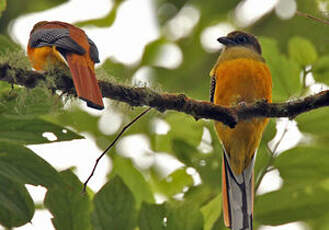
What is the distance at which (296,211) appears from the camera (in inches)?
114

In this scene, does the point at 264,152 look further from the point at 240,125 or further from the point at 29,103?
the point at 29,103

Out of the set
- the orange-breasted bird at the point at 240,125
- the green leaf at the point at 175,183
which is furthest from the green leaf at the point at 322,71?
the green leaf at the point at 175,183

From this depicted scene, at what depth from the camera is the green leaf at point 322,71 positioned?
124 inches

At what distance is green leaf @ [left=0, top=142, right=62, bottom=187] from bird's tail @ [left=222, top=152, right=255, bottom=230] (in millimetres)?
929

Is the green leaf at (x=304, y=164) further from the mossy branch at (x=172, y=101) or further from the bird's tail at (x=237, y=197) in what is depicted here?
the mossy branch at (x=172, y=101)

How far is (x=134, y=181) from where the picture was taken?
9.96ft

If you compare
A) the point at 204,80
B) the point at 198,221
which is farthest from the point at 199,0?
the point at 198,221

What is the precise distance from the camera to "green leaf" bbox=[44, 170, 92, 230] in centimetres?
246

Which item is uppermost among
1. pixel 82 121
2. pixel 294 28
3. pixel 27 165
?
pixel 294 28

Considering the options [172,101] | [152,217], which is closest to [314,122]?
[172,101]

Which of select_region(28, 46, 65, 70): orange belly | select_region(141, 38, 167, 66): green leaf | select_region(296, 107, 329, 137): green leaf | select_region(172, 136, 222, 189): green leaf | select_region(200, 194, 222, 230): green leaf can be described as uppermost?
select_region(141, 38, 167, 66): green leaf

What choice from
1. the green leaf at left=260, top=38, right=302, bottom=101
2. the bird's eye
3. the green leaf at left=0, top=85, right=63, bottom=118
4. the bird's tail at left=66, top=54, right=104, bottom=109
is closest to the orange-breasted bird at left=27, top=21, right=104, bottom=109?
the bird's tail at left=66, top=54, right=104, bottom=109

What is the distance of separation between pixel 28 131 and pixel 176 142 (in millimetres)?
914

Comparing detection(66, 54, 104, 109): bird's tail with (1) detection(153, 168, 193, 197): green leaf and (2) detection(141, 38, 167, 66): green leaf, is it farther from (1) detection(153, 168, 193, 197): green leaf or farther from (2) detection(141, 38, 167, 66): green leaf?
(2) detection(141, 38, 167, 66): green leaf
